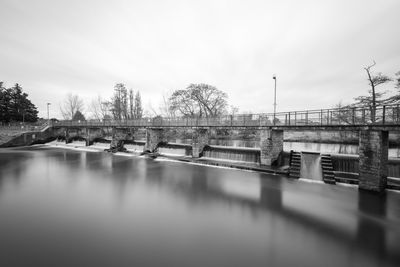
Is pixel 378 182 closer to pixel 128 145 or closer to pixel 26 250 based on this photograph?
pixel 26 250

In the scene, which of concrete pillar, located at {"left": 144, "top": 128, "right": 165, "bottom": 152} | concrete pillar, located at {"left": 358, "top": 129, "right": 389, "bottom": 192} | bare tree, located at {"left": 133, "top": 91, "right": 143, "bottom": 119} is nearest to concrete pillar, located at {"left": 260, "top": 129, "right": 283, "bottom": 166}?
concrete pillar, located at {"left": 358, "top": 129, "right": 389, "bottom": 192}

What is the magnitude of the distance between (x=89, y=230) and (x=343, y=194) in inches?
495

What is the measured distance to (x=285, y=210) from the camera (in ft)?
27.6

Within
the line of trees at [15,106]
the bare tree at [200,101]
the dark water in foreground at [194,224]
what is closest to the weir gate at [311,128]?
the dark water in foreground at [194,224]

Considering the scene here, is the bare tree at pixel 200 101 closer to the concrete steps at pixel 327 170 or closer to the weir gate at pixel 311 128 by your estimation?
the weir gate at pixel 311 128

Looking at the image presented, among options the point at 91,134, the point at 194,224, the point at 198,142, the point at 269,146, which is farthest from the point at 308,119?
the point at 91,134

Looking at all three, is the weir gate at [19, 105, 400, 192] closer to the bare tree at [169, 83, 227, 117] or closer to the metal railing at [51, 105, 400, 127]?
the metal railing at [51, 105, 400, 127]

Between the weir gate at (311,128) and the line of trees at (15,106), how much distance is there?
103 ft

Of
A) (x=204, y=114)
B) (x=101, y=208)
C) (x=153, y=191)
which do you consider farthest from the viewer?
(x=204, y=114)

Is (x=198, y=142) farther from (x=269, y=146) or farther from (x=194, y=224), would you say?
(x=194, y=224)

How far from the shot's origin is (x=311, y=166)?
13.7 m

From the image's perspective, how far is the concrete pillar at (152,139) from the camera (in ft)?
83.0

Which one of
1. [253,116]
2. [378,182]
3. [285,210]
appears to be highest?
[253,116]

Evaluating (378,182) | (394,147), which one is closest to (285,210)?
(378,182)
